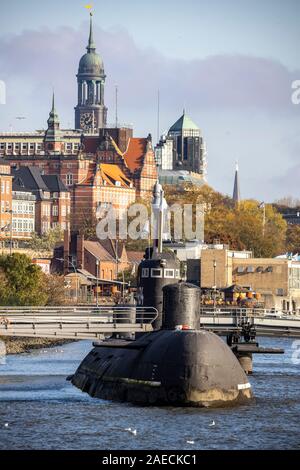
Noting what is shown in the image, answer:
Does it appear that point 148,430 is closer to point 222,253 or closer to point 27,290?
point 27,290

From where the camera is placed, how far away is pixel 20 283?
124 m

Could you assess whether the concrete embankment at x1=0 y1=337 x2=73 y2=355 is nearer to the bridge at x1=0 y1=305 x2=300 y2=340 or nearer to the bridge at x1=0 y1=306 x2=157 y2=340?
the bridge at x1=0 y1=305 x2=300 y2=340

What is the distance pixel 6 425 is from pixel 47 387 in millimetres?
15039

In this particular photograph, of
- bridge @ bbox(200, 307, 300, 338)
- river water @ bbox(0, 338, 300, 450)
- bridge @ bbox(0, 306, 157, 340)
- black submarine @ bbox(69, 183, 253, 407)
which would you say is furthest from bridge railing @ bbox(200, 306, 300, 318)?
black submarine @ bbox(69, 183, 253, 407)

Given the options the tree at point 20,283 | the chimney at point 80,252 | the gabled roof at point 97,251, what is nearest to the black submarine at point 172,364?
the tree at point 20,283

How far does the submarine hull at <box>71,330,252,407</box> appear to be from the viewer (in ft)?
198

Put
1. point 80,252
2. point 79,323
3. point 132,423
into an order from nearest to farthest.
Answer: point 132,423 < point 79,323 < point 80,252

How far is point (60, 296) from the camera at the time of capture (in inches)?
5536

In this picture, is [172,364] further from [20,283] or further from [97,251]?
[97,251]

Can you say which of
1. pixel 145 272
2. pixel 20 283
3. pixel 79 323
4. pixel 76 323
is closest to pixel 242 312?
pixel 76 323

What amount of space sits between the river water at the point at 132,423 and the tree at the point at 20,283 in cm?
4434

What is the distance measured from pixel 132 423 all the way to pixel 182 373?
2.74m

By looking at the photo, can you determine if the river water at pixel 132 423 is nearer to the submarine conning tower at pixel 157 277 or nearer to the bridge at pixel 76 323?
the bridge at pixel 76 323
